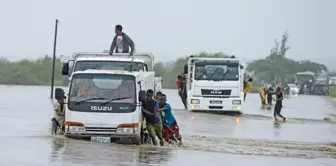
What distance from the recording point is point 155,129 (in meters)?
20.6

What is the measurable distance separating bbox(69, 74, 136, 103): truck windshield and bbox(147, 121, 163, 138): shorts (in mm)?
1024

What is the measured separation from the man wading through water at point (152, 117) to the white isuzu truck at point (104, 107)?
0.32 meters

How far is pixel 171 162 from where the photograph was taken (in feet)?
55.5

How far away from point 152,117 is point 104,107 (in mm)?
1410

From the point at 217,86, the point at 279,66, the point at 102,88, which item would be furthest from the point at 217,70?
the point at 279,66

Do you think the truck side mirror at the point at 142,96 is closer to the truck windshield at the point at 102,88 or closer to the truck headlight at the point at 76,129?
the truck windshield at the point at 102,88

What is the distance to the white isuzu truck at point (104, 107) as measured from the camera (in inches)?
761

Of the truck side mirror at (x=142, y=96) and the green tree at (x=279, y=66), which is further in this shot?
the green tree at (x=279, y=66)

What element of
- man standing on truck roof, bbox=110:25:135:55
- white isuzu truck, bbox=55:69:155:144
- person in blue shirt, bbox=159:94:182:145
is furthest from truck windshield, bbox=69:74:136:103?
man standing on truck roof, bbox=110:25:135:55

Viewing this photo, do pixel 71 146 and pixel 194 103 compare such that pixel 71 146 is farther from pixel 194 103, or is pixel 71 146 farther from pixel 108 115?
pixel 194 103

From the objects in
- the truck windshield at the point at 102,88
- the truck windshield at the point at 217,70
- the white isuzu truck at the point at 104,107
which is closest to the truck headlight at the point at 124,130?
the white isuzu truck at the point at 104,107

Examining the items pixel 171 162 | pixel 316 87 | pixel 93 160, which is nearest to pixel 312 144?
pixel 171 162

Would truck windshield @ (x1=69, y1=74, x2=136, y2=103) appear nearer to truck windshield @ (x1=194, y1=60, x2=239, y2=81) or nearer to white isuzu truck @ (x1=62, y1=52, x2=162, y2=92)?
white isuzu truck @ (x1=62, y1=52, x2=162, y2=92)

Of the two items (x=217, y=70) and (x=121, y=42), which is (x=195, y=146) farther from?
(x=217, y=70)
